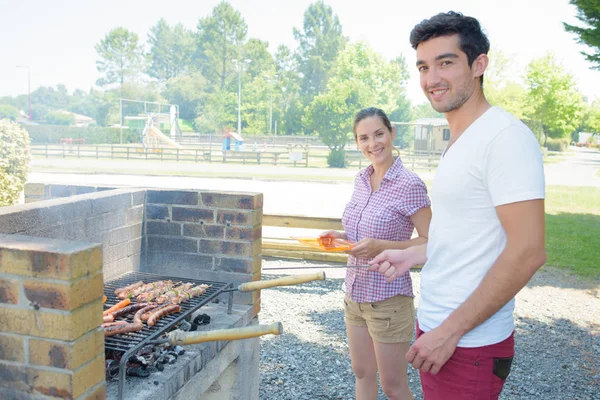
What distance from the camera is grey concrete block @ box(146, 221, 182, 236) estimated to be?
3457 mm

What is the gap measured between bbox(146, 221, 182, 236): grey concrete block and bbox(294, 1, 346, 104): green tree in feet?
175

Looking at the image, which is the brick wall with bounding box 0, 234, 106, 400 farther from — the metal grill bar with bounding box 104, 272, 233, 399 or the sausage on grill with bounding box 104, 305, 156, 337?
the sausage on grill with bounding box 104, 305, 156, 337

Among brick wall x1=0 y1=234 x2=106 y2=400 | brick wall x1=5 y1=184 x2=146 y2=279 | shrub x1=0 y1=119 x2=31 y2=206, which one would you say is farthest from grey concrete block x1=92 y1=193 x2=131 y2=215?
shrub x1=0 y1=119 x2=31 y2=206

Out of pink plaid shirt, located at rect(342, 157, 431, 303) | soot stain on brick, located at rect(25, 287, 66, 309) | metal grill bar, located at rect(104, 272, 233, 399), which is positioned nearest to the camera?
soot stain on brick, located at rect(25, 287, 66, 309)

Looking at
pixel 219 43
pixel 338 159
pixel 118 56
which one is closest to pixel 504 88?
pixel 338 159

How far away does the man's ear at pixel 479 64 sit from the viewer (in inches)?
68.4

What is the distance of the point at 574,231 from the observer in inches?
412

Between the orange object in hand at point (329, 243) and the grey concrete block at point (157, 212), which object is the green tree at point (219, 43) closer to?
the grey concrete block at point (157, 212)

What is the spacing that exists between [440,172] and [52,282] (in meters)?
1.29

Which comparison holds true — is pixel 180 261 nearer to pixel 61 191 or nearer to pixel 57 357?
pixel 61 191

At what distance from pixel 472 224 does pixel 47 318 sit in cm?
138

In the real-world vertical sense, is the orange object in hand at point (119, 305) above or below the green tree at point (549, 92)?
below

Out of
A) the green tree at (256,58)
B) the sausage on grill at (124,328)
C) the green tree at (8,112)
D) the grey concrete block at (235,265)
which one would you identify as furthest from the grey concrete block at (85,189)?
the green tree at (256,58)

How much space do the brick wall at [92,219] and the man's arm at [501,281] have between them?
1.92m
